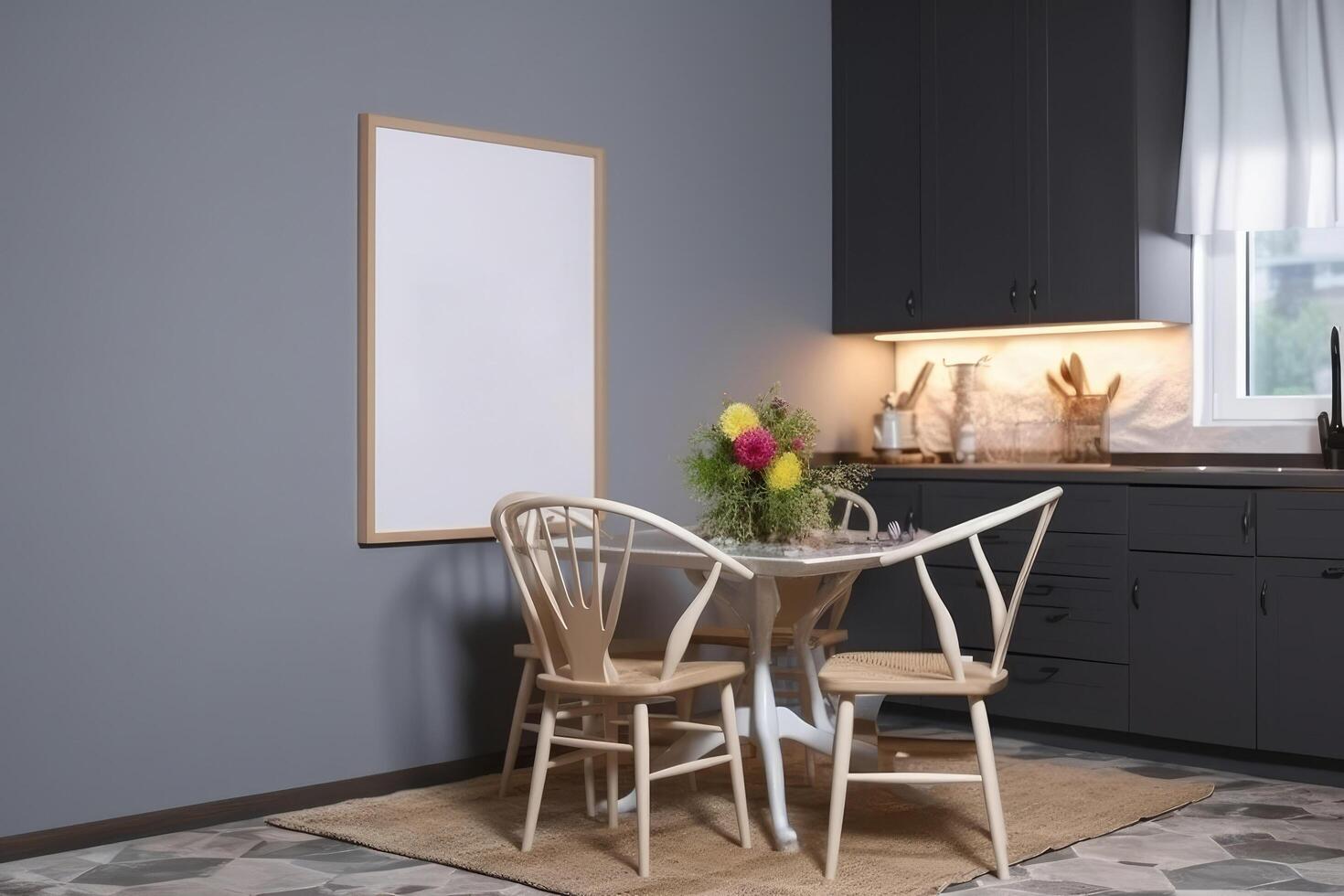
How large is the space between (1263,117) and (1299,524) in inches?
50.1

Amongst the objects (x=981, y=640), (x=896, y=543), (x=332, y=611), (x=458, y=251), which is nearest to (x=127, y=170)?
(x=458, y=251)

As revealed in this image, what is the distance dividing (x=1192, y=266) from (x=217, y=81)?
2907 mm

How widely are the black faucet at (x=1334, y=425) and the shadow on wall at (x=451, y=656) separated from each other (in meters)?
2.31

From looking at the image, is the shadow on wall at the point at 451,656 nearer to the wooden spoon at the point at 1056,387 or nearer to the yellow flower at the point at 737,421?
the yellow flower at the point at 737,421

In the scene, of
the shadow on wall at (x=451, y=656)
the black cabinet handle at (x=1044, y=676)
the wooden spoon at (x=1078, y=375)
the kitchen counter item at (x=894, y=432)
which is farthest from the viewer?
the kitchen counter item at (x=894, y=432)

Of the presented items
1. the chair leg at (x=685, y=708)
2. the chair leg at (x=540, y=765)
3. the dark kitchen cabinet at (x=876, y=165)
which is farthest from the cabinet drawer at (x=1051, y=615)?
the chair leg at (x=540, y=765)

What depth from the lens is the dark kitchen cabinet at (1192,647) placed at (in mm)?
4059

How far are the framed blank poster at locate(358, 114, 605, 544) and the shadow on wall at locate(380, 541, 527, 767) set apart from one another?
4.7 inches

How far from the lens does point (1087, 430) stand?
484 centimetres

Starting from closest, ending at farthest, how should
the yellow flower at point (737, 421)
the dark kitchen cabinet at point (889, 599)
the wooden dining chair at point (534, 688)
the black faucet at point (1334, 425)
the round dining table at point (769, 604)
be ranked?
the round dining table at point (769, 604), the yellow flower at point (737, 421), the wooden dining chair at point (534, 688), the black faucet at point (1334, 425), the dark kitchen cabinet at point (889, 599)

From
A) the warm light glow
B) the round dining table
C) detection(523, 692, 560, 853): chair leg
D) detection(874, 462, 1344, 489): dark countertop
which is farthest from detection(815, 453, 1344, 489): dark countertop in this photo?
detection(523, 692, 560, 853): chair leg

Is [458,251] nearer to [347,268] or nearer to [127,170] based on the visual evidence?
[347,268]

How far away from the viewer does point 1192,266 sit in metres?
4.70

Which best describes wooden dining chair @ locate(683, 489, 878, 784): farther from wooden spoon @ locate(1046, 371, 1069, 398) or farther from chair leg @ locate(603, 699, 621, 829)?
wooden spoon @ locate(1046, 371, 1069, 398)
